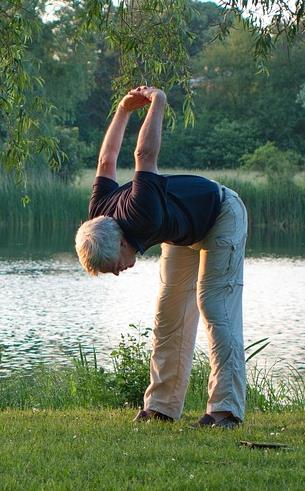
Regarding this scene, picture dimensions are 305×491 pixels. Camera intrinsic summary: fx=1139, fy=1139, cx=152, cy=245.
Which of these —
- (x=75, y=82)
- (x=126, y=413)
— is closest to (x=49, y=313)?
(x=126, y=413)

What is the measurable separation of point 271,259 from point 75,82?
14539mm

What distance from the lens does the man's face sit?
5.00 meters

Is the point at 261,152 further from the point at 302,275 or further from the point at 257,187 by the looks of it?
the point at 302,275

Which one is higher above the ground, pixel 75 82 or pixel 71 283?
pixel 75 82

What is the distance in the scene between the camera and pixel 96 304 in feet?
56.8

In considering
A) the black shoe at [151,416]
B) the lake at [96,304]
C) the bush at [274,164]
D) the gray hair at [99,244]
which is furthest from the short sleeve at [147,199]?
the bush at [274,164]

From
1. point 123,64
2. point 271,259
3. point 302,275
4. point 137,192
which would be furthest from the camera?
point 271,259

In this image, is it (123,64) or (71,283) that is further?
(71,283)

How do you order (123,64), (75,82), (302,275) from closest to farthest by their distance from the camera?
(123,64) < (302,275) < (75,82)

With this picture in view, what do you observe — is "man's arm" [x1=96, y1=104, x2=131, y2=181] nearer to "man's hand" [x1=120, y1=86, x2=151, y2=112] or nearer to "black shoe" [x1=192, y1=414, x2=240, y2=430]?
"man's hand" [x1=120, y1=86, x2=151, y2=112]

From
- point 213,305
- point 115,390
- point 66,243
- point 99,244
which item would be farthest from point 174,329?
point 66,243

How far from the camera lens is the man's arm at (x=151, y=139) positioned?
16.5 feet

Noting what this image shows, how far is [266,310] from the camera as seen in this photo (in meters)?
16.7

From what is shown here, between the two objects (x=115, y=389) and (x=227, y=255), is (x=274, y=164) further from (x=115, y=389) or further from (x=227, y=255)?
(x=227, y=255)
